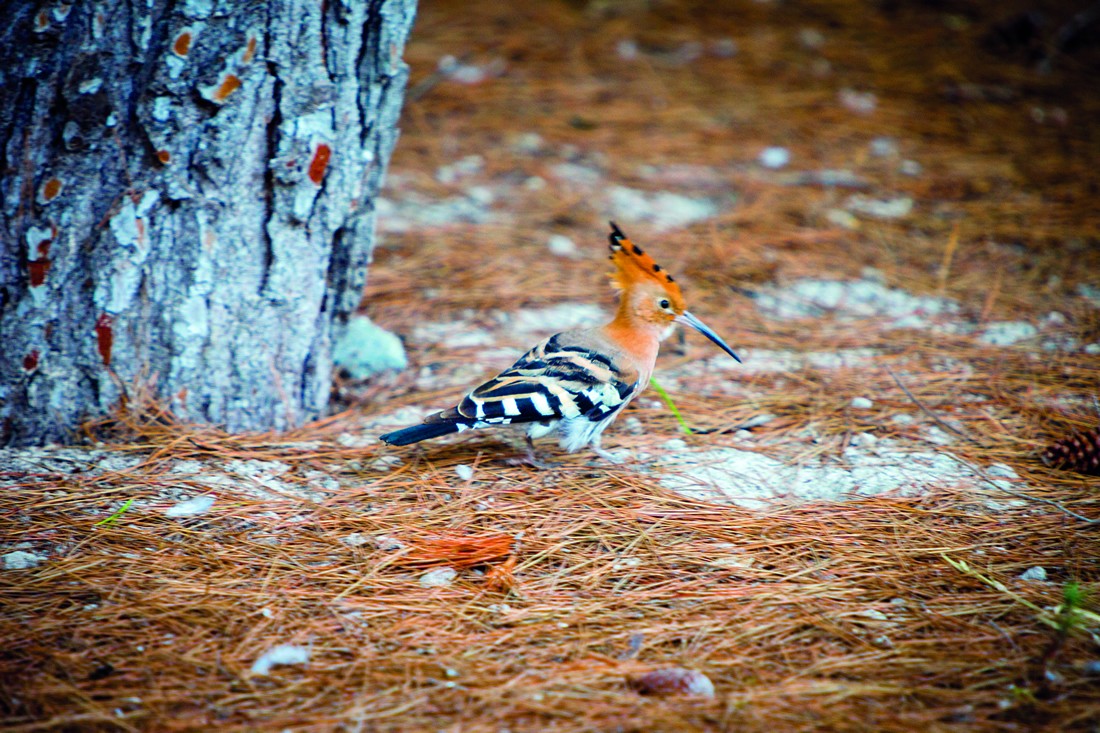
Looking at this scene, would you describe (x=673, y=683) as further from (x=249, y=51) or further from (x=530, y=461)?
(x=249, y=51)

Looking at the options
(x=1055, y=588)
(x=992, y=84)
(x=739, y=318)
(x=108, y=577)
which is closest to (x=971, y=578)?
(x=1055, y=588)

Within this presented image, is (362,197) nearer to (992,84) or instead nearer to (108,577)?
(108,577)

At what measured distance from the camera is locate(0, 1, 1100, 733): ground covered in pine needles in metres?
2.04

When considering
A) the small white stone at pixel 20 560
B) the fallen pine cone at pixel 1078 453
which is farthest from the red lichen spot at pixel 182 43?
the fallen pine cone at pixel 1078 453

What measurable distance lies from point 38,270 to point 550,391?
5.78 ft

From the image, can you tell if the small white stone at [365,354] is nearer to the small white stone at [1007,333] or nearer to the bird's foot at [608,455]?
the bird's foot at [608,455]

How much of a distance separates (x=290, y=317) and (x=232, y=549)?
1020mm

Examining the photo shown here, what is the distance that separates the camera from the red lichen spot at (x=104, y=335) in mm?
2988

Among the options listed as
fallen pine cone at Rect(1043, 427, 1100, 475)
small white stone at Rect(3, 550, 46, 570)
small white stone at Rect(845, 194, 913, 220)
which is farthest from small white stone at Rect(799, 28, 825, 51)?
small white stone at Rect(3, 550, 46, 570)

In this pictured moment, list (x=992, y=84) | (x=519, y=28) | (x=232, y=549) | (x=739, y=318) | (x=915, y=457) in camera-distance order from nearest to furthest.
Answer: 1. (x=232, y=549)
2. (x=915, y=457)
3. (x=739, y=318)
4. (x=992, y=84)
5. (x=519, y=28)

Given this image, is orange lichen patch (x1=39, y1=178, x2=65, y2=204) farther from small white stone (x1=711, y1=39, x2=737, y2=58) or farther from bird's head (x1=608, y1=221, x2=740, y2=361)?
small white stone (x1=711, y1=39, x2=737, y2=58)

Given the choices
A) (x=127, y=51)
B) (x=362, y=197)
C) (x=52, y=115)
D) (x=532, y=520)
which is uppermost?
(x=127, y=51)

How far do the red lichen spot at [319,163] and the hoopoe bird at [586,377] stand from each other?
93 cm

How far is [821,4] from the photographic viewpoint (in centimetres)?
748
